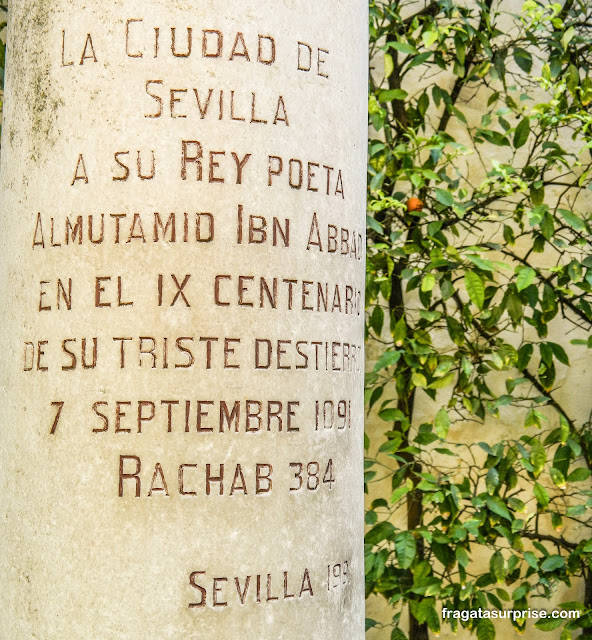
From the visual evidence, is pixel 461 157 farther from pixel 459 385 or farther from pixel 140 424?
pixel 140 424

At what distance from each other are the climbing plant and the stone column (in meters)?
1.17

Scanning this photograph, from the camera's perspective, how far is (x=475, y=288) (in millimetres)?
3037

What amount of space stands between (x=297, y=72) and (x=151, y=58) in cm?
33

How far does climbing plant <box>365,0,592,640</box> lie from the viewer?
3.08m

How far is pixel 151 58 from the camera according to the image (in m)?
1.82

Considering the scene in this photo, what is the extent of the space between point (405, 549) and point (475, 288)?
38.1 inches

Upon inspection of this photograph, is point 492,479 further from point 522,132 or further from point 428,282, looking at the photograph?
point 522,132

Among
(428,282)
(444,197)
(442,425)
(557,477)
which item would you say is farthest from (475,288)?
(557,477)

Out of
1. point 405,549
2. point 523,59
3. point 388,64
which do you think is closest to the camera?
point 405,549

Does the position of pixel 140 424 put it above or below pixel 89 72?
below

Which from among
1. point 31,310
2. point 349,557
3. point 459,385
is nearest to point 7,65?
point 31,310

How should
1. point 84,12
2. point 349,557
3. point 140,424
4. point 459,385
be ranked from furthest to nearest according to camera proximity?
point 459,385, point 349,557, point 84,12, point 140,424

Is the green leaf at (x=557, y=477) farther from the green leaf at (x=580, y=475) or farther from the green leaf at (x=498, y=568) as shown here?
the green leaf at (x=498, y=568)

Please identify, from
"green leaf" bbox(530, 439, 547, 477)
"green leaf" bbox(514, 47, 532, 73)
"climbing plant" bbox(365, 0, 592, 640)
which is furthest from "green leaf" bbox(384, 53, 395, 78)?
"green leaf" bbox(530, 439, 547, 477)
